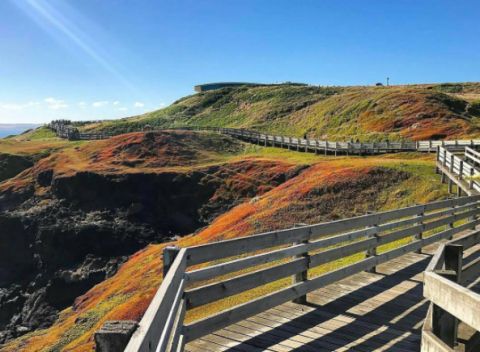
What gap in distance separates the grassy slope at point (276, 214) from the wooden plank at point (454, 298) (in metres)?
18.9

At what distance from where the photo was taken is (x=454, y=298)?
13.2 feet

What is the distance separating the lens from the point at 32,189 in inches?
2077

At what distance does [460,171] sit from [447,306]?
21.1 m

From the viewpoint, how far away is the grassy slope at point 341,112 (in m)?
58.3

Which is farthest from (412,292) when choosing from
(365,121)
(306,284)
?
(365,121)

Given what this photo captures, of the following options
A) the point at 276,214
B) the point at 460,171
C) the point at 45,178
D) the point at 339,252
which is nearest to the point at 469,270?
the point at 339,252

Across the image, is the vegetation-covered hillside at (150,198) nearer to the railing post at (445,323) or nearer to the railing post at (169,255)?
the railing post at (169,255)

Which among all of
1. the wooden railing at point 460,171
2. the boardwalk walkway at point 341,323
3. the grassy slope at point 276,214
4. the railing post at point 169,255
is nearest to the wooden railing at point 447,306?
the boardwalk walkway at point 341,323

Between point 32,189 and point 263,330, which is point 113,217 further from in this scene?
point 263,330

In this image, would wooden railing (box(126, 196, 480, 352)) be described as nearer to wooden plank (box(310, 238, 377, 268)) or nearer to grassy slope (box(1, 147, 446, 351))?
wooden plank (box(310, 238, 377, 268))

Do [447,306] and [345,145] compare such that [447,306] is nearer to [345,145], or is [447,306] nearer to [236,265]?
[236,265]

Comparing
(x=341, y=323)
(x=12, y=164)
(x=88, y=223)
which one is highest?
(x=12, y=164)

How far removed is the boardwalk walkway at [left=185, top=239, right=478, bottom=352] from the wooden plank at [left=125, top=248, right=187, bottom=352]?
1.54 metres

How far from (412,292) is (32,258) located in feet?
135
